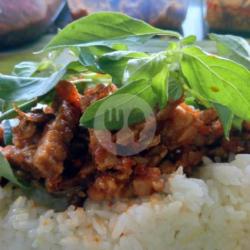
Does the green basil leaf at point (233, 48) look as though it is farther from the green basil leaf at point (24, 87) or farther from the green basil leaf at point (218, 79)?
the green basil leaf at point (24, 87)

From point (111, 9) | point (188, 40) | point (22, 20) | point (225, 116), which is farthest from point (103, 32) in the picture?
point (111, 9)

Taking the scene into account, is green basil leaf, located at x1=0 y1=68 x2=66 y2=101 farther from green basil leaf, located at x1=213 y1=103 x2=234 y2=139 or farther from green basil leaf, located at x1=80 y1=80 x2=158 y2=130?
green basil leaf, located at x1=213 y1=103 x2=234 y2=139

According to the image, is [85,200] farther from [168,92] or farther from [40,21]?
[40,21]

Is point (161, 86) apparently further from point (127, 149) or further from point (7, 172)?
point (7, 172)

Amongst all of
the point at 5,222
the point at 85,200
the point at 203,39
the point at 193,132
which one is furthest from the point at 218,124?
the point at 203,39

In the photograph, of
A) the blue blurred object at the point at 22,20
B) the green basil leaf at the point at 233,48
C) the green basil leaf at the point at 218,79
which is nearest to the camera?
the green basil leaf at the point at 218,79

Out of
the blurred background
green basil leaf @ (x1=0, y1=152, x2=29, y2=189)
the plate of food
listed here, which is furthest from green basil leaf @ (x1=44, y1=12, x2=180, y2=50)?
the blurred background

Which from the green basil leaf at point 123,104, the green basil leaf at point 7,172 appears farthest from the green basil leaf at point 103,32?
the green basil leaf at point 7,172
